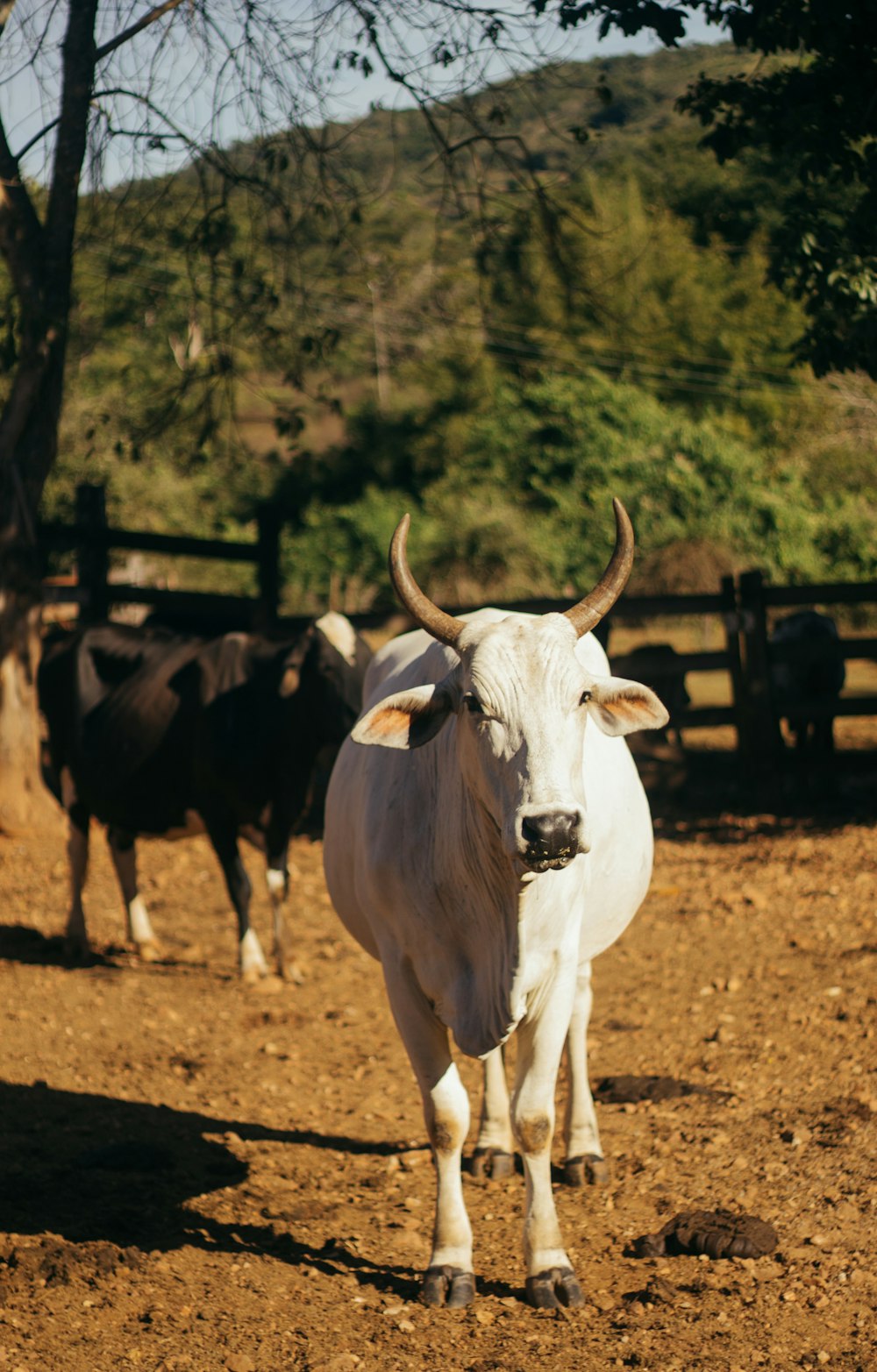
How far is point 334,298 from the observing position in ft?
136

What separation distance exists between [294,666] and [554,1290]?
439 centimetres

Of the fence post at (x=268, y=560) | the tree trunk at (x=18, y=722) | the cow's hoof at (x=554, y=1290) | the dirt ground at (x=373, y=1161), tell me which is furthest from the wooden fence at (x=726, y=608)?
the cow's hoof at (x=554, y=1290)

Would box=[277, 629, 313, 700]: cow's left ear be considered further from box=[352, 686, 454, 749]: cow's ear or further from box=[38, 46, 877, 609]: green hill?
box=[352, 686, 454, 749]: cow's ear

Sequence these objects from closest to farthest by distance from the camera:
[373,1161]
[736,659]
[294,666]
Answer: [373,1161]
[294,666]
[736,659]

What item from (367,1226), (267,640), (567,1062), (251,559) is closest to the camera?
(367,1226)

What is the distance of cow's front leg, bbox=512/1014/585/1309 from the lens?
376 centimetres

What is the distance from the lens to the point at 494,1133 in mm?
4758

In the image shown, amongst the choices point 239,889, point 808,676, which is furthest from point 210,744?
point 808,676

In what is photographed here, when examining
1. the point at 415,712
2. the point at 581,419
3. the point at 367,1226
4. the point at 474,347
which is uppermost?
the point at 474,347

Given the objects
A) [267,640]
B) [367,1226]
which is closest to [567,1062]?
[367,1226]

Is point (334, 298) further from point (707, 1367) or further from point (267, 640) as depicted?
point (707, 1367)

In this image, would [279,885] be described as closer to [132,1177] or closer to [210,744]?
[210,744]

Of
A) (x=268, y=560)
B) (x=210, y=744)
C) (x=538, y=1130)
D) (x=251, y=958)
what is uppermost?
(x=268, y=560)

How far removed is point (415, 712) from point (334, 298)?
130ft
